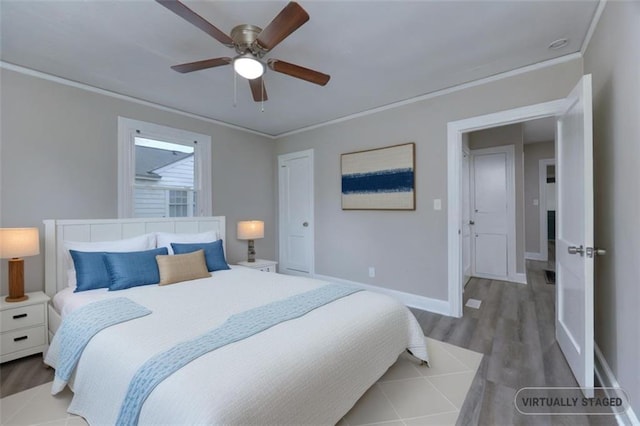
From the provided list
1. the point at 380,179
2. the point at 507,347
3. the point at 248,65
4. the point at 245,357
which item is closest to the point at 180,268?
the point at 245,357

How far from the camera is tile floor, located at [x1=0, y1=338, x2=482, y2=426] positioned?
1625 mm

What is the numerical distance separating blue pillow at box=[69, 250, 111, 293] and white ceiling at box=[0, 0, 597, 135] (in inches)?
67.4

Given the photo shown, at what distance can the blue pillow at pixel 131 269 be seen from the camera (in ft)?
7.78

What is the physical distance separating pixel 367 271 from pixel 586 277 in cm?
240

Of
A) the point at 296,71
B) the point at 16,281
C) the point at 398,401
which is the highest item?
the point at 296,71

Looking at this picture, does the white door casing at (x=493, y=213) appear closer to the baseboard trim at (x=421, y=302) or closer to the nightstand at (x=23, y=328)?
the baseboard trim at (x=421, y=302)

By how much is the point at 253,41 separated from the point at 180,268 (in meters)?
2.00

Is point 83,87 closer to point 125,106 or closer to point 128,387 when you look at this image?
point 125,106

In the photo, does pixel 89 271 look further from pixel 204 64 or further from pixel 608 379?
pixel 608 379

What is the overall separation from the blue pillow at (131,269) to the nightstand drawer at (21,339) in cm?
68

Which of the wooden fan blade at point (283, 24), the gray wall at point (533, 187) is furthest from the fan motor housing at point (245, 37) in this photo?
the gray wall at point (533, 187)

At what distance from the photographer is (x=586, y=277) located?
1.71m

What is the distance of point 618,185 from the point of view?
5.55 feet

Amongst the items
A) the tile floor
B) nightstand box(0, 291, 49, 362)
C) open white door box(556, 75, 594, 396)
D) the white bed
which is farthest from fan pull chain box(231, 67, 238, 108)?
the tile floor
